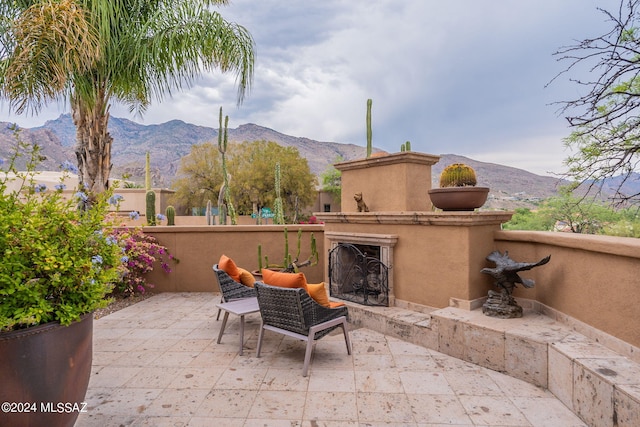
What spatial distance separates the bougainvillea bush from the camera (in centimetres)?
679

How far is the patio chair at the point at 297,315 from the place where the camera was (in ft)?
11.5

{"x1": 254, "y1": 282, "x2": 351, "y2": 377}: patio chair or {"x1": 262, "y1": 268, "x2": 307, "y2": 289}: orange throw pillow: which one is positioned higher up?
{"x1": 262, "y1": 268, "x2": 307, "y2": 289}: orange throw pillow

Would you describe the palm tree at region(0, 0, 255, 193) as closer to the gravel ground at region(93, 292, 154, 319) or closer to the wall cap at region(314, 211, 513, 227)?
the gravel ground at region(93, 292, 154, 319)

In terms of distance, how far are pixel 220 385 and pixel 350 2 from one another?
982cm

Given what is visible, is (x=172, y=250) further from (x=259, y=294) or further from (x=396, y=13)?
(x=396, y=13)

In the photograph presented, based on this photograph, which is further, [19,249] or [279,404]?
[279,404]

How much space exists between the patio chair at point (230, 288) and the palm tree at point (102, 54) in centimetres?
367

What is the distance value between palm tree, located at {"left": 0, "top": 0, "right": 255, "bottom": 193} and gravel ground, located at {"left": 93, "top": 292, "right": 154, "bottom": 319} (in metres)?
2.22

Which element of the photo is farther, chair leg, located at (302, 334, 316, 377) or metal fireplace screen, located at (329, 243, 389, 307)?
metal fireplace screen, located at (329, 243, 389, 307)

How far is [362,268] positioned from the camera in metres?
5.66

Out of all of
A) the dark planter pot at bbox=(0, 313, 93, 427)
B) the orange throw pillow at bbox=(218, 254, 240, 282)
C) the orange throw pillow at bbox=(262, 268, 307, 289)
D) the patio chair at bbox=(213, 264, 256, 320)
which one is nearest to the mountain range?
the orange throw pillow at bbox=(218, 254, 240, 282)

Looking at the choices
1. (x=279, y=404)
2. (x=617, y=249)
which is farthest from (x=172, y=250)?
(x=617, y=249)

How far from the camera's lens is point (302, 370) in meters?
3.55

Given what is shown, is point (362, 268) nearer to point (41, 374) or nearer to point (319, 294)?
point (319, 294)
